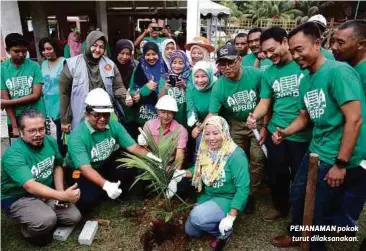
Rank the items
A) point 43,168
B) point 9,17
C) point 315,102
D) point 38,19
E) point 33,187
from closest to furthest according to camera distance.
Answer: point 315,102 → point 33,187 → point 43,168 → point 9,17 → point 38,19

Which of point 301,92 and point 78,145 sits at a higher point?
point 301,92

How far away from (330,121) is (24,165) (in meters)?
2.60

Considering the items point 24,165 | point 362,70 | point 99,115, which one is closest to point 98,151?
point 99,115

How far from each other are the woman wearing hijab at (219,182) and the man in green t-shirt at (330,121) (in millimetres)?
532

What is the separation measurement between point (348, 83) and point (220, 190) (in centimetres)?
140

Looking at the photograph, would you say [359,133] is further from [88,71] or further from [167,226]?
[88,71]

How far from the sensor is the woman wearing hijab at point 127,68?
13.8 feet

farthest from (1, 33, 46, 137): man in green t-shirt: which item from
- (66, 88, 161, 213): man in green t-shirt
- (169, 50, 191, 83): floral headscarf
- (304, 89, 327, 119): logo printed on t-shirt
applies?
(304, 89, 327, 119): logo printed on t-shirt

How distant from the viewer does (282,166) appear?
323 centimetres

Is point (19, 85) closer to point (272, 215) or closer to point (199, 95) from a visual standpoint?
point (199, 95)

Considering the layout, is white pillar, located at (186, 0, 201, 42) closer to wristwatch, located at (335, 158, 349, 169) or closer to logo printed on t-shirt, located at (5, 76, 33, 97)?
logo printed on t-shirt, located at (5, 76, 33, 97)

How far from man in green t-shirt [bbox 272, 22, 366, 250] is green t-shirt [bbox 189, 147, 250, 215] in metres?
0.48

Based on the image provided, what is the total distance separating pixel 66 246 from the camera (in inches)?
119

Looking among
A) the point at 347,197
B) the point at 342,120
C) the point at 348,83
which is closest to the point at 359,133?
the point at 342,120
